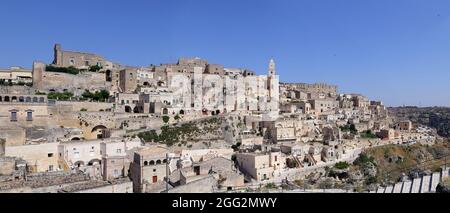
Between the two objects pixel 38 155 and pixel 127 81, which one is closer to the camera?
pixel 38 155

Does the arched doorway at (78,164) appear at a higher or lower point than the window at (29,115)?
lower

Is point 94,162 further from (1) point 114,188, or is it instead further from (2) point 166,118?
(2) point 166,118

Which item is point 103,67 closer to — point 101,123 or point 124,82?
point 124,82

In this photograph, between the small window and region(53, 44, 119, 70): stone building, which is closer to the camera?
the small window

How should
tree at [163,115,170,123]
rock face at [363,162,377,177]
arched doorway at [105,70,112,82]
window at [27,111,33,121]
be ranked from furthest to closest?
arched doorway at [105,70,112,82]
rock face at [363,162,377,177]
tree at [163,115,170,123]
window at [27,111,33,121]

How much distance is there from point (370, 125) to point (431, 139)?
5860 millimetres

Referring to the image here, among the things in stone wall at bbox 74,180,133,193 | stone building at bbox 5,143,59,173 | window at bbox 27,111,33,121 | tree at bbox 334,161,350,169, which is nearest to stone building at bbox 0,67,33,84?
window at bbox 27,111,33,121

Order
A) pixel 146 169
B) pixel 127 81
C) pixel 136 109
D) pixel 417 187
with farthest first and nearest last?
pixel 127 81 → pixel 136 109 → pixel 146 169 → pixel 417 187

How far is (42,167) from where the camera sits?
13.6m

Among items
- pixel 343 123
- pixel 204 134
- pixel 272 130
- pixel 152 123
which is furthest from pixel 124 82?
pixel 343 123

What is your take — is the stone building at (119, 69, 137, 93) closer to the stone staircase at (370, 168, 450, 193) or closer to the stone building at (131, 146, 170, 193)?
the stone building at (131, 146, 170, 193)

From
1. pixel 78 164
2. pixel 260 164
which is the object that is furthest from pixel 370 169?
pixel 78 164

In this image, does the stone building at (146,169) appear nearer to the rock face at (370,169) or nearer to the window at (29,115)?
the window at (29,115)

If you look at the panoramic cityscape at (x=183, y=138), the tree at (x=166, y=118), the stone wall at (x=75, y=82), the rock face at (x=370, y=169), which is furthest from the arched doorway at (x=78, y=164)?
the rock face at (x=370, y=169)
